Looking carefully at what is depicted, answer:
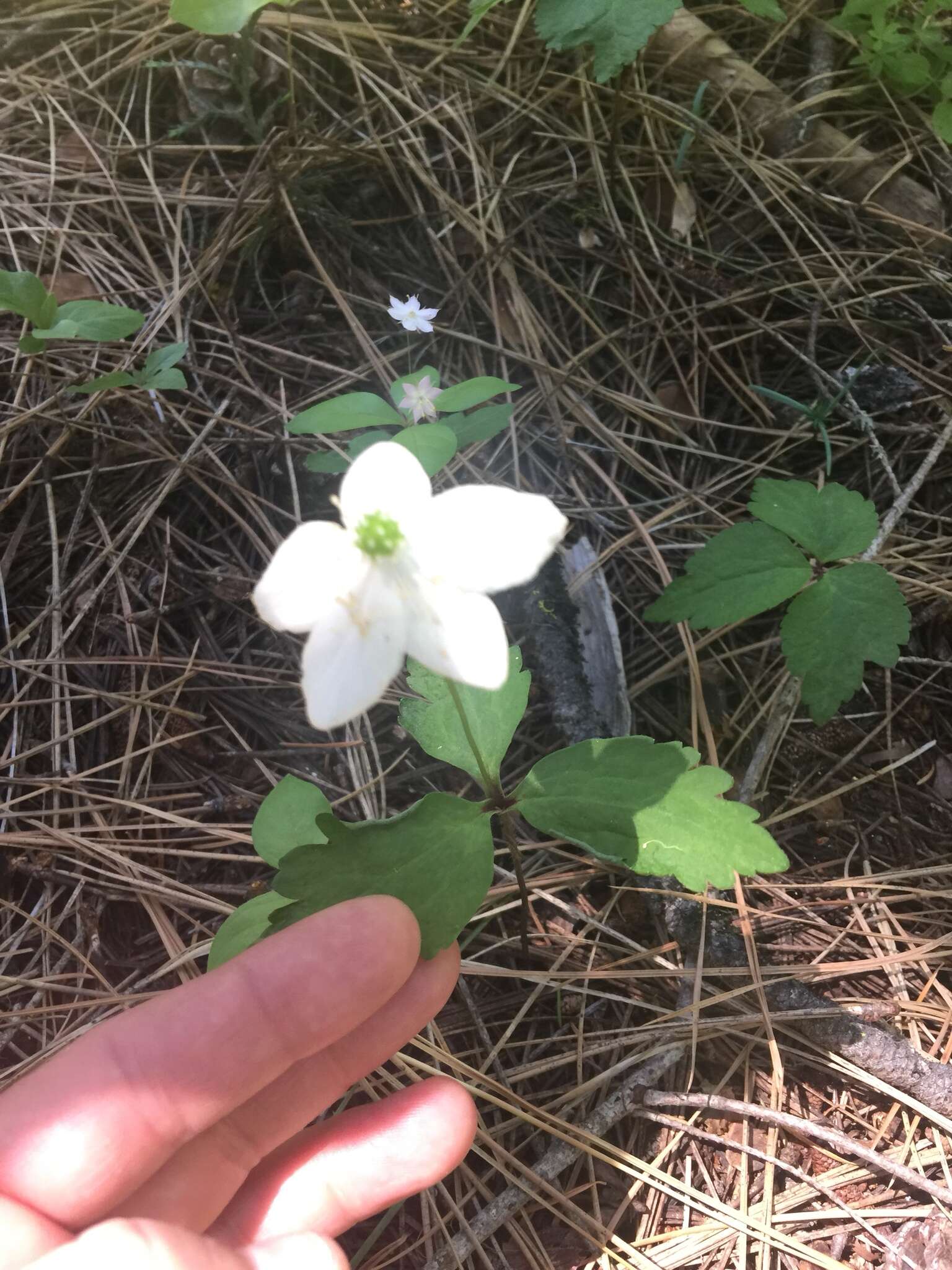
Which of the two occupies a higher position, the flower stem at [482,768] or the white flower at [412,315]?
the white flower at [412,315]

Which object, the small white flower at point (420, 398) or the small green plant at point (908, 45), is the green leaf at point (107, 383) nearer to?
the small white flower at point (420, 398)

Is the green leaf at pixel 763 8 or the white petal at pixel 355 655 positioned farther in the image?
the green leaf at pixel 763 8

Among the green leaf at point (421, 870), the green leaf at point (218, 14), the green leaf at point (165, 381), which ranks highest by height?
the green leaf at point (218, 14)

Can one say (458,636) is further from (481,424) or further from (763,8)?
(763,8)

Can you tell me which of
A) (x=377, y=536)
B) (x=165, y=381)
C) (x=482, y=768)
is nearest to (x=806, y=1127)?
(x=482, y=768)

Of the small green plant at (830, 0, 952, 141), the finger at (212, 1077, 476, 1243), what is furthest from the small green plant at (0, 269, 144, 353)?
the small green plant at (830, 0, 952, 141)

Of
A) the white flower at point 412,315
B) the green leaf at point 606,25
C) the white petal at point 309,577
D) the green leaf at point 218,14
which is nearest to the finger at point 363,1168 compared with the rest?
the white petal at point 309,577

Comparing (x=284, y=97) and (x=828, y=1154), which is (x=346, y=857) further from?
(x=284, y=97)

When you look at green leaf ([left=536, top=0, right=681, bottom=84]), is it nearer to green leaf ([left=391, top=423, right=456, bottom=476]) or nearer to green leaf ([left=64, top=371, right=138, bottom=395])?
green leaf ([left=391, top=423, right=456, bottom=476])
